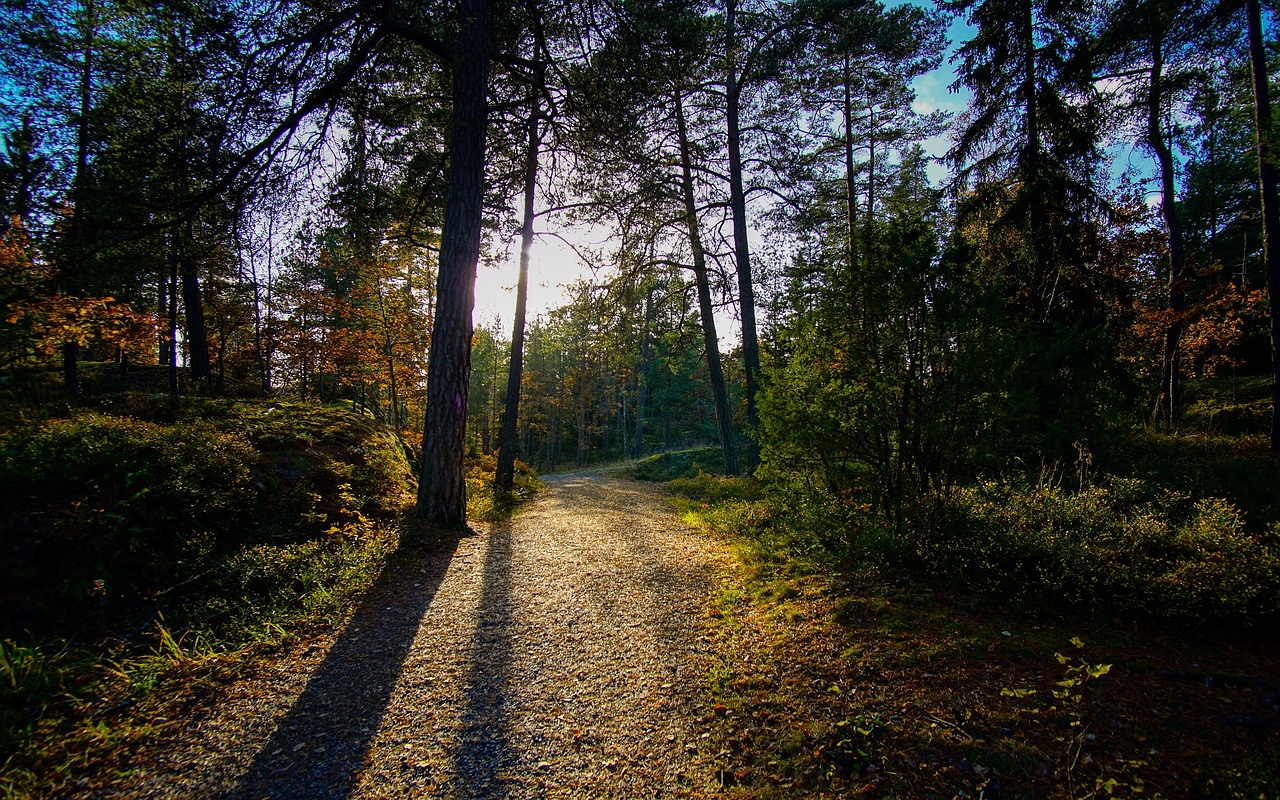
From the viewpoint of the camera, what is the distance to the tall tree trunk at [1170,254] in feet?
40.6

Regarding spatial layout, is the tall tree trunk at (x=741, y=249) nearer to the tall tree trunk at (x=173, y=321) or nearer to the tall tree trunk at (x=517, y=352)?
the tall tree trunk at (x=517, y=352)

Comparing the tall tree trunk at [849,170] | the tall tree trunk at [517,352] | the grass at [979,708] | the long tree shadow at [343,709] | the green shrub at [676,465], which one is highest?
the tall tree trunk at [849,170]

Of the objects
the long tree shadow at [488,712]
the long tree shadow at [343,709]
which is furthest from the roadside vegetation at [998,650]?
the long tree shadow at [343,709]

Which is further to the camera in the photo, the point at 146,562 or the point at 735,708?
the point at 146,562

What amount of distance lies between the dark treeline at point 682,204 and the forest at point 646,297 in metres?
0.05

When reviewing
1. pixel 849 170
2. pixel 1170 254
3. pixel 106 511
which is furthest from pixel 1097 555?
pixel 1170 254

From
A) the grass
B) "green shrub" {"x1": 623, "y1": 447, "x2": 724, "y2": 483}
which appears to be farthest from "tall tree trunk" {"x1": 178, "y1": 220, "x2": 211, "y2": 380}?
the grass

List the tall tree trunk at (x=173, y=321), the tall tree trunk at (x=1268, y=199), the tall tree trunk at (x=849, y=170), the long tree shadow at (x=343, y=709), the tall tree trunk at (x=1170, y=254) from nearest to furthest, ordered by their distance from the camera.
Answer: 1. the long tree shadow at (x=343, y=709)
2. the tall tree trunk at (x=173, y=321)
3. the tall tree trunk at (x=1268, y=199)
4. the tall tree trunk at (x=1170, y=254)
5. the tall tree trunk at (x=849, y=170)

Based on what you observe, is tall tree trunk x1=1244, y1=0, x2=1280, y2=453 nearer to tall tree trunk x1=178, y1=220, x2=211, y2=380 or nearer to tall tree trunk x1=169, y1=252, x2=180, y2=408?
tall tree trunk x1=169, y1=252, x2=180, y2=408

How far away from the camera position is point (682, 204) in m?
11.6

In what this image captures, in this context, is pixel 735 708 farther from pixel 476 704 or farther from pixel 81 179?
pixel 81 179

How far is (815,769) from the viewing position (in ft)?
7.00

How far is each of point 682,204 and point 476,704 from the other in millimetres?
11354

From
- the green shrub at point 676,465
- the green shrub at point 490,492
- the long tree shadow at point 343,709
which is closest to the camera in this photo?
the long tree shadow at point 343,709
